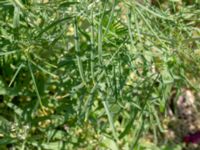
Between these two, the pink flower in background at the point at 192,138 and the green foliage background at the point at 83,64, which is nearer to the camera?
the green foliage background at the point at 83,64

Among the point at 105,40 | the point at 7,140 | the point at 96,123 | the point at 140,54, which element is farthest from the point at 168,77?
the point at 7,140

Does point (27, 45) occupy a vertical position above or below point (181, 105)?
above

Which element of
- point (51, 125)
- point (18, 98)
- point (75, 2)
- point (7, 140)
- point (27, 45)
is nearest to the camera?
point (75, 2)

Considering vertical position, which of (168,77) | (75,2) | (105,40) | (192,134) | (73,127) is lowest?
(192,134)

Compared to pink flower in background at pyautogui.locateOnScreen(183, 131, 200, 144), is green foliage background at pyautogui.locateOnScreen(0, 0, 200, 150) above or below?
above

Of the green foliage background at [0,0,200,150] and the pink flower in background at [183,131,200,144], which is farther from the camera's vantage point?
the pink flower in background at [183,131,200,144]

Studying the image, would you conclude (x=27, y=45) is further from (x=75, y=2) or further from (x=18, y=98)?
(x=18, y=98)

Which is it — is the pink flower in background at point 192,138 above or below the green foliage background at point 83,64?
below

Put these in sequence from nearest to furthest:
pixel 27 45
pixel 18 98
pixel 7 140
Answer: pixel 27 45
pixel 7 140
pixel 18 98
